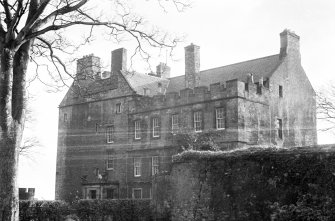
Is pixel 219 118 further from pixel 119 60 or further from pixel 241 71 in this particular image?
pixel 119 60

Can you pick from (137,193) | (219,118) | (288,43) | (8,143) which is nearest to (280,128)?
(219,118)

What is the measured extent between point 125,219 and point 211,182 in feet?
23.4

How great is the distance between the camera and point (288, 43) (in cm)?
3491

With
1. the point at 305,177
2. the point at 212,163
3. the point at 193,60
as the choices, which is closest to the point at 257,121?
the point at 193,60

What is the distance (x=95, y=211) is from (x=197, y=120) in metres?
12.0

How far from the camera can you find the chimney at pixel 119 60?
4003 centimetres

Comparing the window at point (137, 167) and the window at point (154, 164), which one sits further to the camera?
the window at point (137, 167)

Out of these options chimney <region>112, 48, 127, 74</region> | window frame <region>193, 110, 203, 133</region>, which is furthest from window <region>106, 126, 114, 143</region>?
window frame <region>193, 110, 203, 133</region>

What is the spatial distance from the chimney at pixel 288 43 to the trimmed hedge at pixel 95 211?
16882 millimetres

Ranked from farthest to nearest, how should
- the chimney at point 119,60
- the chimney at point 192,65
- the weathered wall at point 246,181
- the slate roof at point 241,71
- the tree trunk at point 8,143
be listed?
the chimney at point 119,60 → the chimney at point 192,65 → the slate roof at point 241,71 → the weathered wall at point 246,181 → the tree trunk at point 8,143

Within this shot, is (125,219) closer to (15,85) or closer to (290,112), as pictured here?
(15,85)

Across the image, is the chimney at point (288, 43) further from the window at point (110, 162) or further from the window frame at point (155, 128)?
the window at point (110, 162)

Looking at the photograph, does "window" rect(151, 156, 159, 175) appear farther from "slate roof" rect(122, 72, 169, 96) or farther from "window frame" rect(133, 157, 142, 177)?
"slate roof" rect(122, 72, 169, 96)

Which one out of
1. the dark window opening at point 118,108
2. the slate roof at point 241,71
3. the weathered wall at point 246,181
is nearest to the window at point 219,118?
the slate roof at point 241,71
